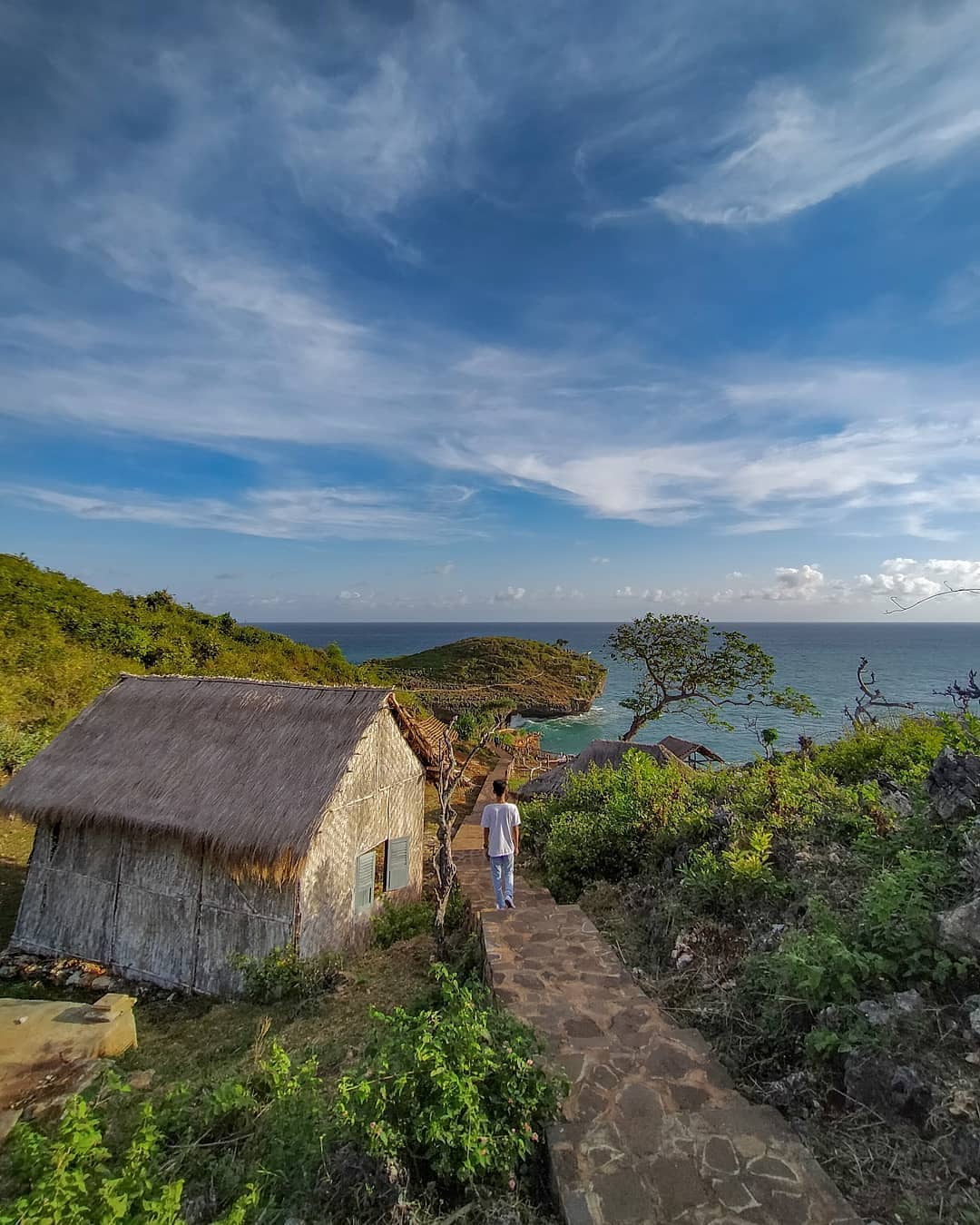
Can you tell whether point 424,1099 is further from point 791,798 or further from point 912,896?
point 791,798

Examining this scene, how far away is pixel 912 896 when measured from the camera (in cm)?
488

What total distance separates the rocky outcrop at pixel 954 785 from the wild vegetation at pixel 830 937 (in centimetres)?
12

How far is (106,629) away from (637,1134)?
2596cm

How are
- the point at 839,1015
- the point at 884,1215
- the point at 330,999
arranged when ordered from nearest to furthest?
the point at 884,1215
the point at 839,1015
the point at 330,999

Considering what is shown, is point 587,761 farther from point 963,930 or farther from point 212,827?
point 963,930

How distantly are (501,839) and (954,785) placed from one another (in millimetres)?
5084

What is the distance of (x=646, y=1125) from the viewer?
405 centimetres

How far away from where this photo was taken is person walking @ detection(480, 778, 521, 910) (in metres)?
7.75

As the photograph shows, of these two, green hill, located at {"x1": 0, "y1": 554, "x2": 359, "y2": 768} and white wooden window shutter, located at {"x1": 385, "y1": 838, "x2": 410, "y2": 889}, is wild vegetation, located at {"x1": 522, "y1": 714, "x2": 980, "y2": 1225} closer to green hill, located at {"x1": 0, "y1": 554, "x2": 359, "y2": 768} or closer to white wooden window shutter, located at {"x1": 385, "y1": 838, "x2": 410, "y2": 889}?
white wooden window shutter, located at {"x1": 385, "y1": 838, "x2": 410, "y2": 889}

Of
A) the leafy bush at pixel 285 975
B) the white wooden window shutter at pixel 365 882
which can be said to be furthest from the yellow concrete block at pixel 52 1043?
the white wooden window shutter at pixel 365 882

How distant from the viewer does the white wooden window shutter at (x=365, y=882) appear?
907 cm

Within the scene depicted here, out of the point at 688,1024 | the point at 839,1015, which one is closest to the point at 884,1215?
the point at 839,1015

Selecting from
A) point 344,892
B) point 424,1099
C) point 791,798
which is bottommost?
point 344,892

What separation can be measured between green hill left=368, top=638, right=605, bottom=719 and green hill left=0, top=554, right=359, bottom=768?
33.2ft
